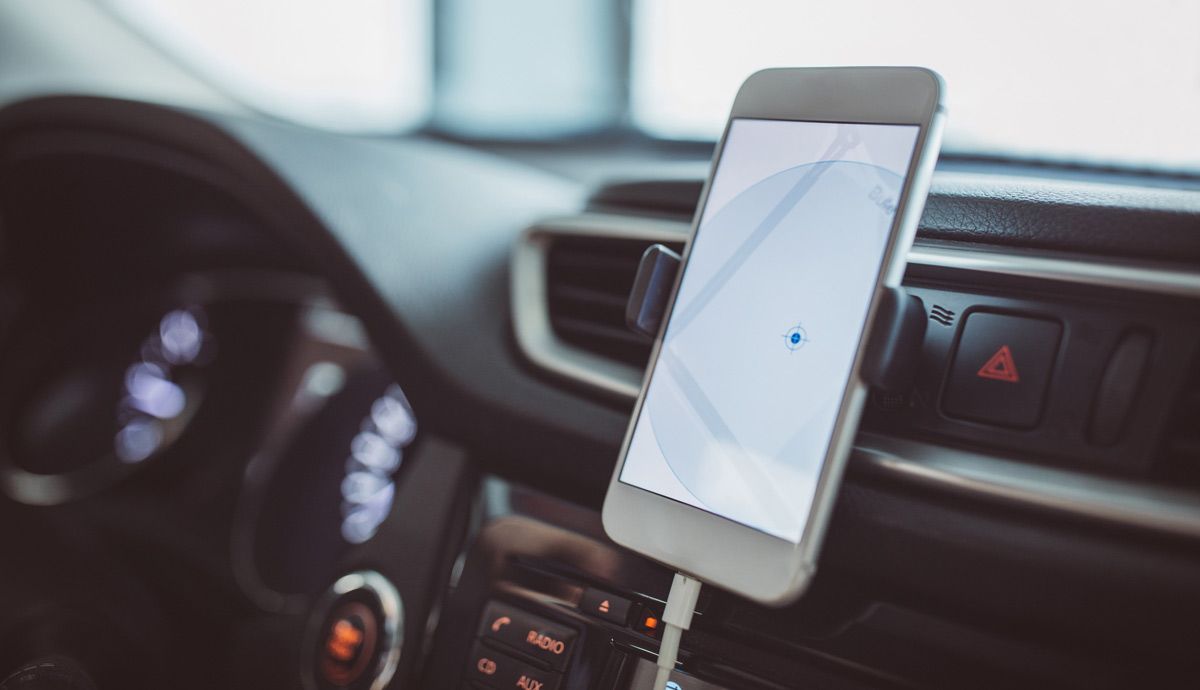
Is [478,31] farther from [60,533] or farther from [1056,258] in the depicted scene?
[1056,258]

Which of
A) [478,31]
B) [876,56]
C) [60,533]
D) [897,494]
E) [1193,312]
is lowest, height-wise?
[60,533]

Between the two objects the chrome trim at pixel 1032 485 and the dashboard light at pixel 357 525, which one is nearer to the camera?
the chrome trim at pixel 1032 485

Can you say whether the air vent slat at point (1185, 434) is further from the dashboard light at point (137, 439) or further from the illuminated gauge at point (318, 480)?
the dashboard light at point (137, 439)

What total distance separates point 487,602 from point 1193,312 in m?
0.47

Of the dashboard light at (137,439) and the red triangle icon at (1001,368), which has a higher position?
the red triangle icon at (1001,368)

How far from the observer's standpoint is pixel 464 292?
701 mm

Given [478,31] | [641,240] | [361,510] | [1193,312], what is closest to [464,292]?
[641,240]

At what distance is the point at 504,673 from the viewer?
1.90ft

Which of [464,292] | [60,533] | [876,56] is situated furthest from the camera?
[60,533]

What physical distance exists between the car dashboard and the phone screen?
0.06 meters

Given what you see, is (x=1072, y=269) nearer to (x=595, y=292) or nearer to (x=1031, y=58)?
(x=595, y=292)

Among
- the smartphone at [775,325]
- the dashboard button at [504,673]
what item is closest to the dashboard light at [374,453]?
the dashboard button at [504,673]

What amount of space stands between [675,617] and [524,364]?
248 mm

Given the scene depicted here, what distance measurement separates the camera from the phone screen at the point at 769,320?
0.45m
